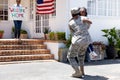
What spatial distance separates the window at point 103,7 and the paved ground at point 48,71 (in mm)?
3147

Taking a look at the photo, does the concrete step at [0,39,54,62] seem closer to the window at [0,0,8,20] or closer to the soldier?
the soldier

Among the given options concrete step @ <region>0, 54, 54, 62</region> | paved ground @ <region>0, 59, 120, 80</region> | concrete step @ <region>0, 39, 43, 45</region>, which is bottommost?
→ paved ground @ <region>0, 59, 120, 80</region>

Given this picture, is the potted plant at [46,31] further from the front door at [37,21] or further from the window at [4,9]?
the window at [4,9]

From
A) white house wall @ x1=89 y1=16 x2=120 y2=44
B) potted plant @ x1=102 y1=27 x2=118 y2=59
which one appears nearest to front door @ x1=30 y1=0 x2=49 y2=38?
white house wall @ x1=89 y1=16 x2=120 y2=44

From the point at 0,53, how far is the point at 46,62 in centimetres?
193

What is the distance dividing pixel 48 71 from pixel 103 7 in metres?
5.76

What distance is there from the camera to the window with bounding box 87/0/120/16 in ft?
46.3

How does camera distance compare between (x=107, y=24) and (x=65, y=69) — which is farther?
(x=107, y=24)

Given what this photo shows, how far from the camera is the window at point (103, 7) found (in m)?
14.1

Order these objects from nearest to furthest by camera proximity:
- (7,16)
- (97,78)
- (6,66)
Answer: (97,78) < (6,66) < (7,16)

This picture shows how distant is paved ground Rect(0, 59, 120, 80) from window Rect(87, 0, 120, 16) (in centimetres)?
315

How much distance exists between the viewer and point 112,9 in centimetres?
1469

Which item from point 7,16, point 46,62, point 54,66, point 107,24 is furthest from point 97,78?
point 7,16

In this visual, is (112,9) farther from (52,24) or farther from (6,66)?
(6,66)
